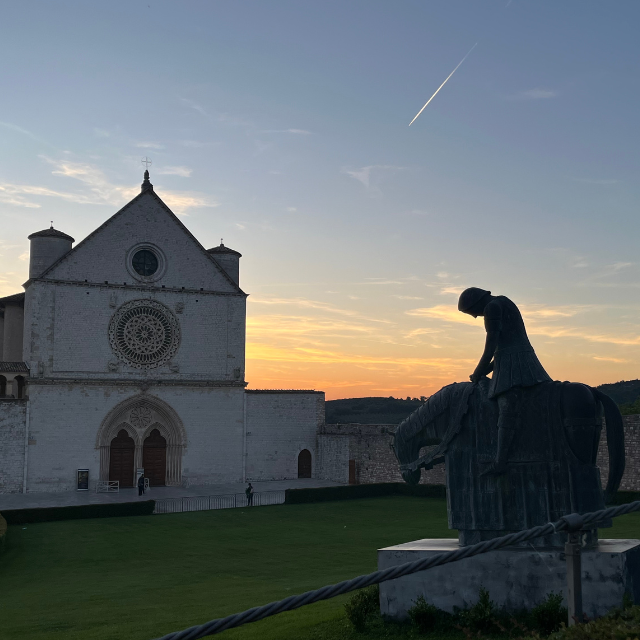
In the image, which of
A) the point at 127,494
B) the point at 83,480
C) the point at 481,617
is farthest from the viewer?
the point at 83,480

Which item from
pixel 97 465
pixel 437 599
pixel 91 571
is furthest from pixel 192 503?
pixel 437 599

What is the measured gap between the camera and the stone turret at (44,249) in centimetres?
4322

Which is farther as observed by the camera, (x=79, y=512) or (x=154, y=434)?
(x=154, y=434)

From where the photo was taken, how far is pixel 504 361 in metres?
10.9

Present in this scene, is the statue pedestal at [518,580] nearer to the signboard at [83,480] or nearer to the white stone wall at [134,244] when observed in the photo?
the signboard at [83,480]

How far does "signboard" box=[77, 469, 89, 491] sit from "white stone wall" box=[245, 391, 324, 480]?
10.2 meters

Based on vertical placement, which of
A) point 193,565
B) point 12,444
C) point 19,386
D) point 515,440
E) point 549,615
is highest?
point 19,386

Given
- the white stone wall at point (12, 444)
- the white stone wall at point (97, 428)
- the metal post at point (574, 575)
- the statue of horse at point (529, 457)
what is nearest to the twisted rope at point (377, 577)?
the metal post at point (574, 575)

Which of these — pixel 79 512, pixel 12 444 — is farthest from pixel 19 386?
pixel 79 512

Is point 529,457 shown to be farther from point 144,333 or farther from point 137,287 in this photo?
point 137,287

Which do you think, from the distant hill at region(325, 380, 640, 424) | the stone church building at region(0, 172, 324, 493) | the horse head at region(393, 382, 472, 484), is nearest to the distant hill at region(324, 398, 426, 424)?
the distant hill at region(325, 380, 640, 424)

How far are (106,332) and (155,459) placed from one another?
334 inches

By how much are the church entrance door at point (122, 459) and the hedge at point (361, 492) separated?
11.4m

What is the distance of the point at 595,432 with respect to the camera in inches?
406
